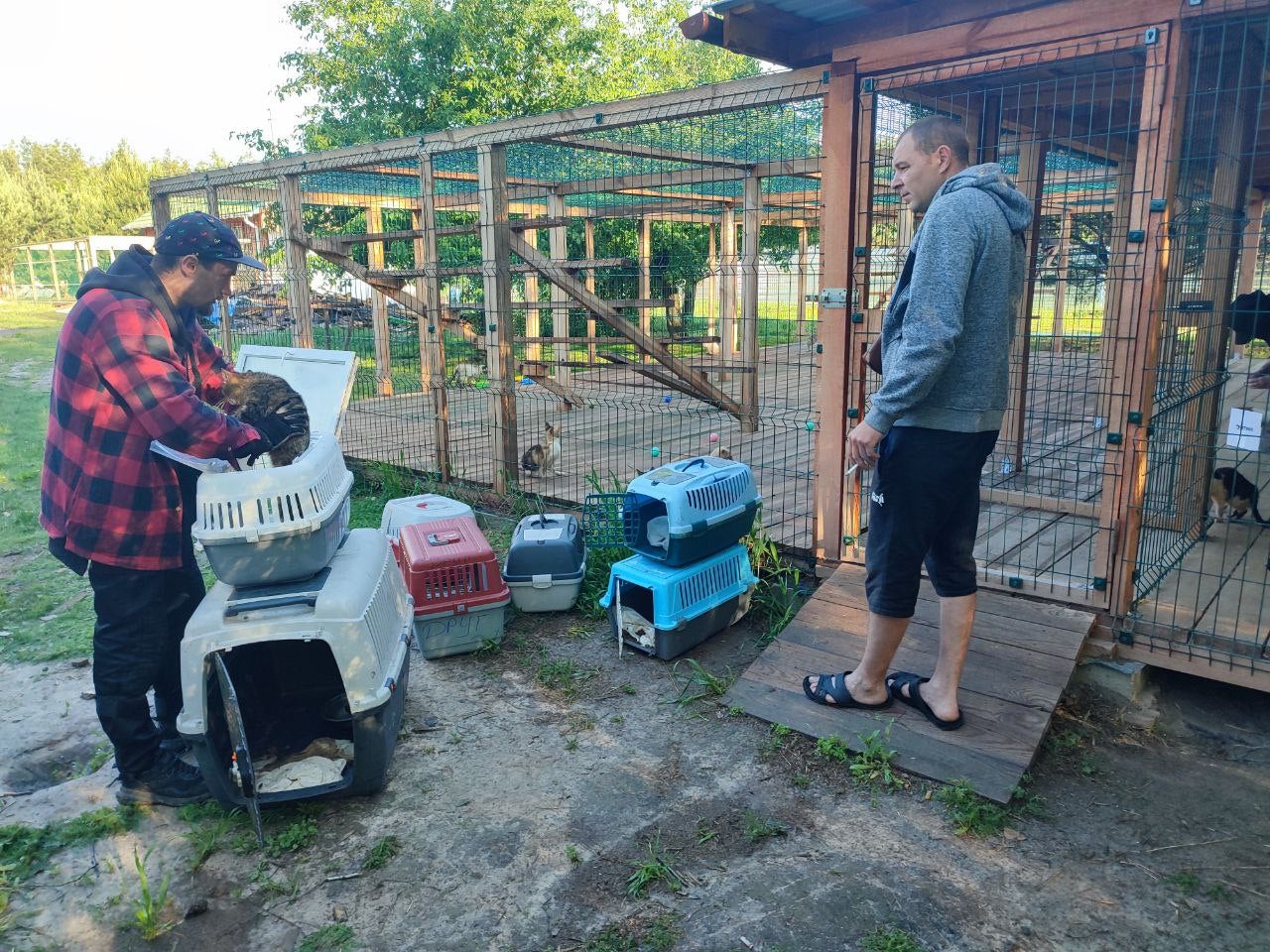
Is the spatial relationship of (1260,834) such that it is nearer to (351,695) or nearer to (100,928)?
(351,695)

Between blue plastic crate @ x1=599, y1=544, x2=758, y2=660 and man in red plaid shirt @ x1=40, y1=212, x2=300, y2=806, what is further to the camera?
blue plastic crate @ x1=599, y1=544, x2=758, y2=660

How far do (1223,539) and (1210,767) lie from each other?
7.05 ft

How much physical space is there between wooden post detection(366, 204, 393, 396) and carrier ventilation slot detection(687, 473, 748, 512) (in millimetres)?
4910

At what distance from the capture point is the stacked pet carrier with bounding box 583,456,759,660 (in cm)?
384

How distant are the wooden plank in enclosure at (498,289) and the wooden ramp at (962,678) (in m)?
2.62

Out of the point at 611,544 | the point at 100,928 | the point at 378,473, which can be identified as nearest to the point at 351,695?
the point at 100,928

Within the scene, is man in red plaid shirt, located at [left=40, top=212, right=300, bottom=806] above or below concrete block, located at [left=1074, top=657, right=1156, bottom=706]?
above

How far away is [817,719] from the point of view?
130 inches

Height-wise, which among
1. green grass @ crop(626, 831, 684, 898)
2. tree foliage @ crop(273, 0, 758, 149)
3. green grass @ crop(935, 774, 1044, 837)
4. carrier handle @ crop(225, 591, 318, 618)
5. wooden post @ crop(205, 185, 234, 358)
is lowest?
green grass @ crop(626, 831, 684, 898)

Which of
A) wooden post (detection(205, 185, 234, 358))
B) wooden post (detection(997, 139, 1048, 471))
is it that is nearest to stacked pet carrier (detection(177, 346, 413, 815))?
wooden post (detection(997, 139, 1048, 471))

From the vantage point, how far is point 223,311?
26.2 ft

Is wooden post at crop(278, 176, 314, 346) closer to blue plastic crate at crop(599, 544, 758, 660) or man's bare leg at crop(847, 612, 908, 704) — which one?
blue plastic crate at crop(599, 544, 758, 660)

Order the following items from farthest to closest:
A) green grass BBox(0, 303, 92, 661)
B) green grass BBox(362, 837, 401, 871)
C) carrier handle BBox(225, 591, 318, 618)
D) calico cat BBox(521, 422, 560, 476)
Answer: calico cat BBox(521, 422, 560, 476) < green grass BBox(0, 303, 92, 661) < carrier handle BBox(225, 591, 318, 618) < green grass BBox(362, 837, 401, 871)

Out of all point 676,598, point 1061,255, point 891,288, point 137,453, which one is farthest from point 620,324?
point 1061,255
